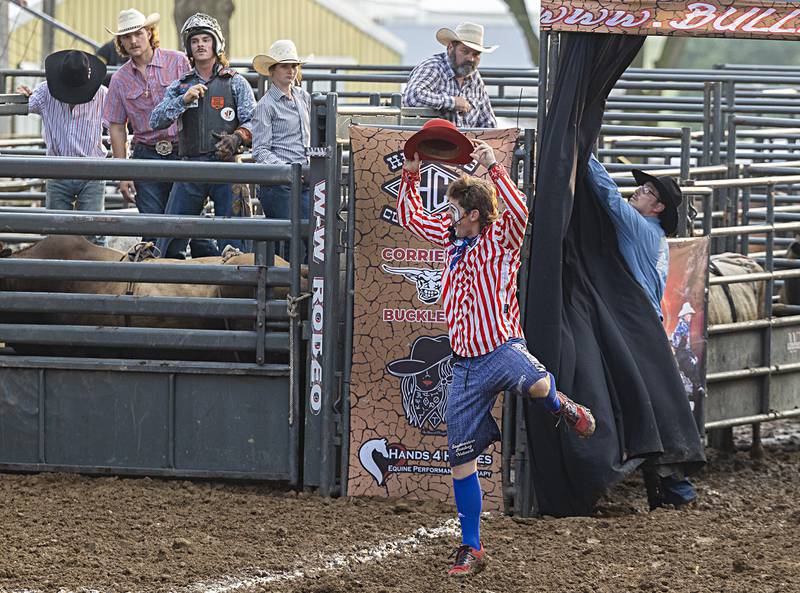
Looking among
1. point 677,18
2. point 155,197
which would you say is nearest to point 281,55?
point 155,197

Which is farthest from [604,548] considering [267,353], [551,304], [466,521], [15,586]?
[15,586]

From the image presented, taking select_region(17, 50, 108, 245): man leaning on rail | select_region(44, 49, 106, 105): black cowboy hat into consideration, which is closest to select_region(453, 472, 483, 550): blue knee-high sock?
select_region(17, 50, 108, 245): man leaning on rail

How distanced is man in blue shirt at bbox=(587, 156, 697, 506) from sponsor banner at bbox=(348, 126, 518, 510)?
0.75m

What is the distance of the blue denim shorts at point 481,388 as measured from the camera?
19.5 ft

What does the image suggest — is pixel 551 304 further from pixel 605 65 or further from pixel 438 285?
pixel 605 65

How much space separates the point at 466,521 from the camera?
590cm

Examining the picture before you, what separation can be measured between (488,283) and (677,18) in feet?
5.97

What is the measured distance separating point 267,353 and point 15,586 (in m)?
2.16

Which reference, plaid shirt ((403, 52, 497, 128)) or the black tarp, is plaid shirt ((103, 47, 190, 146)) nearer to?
plaid shirt ((403, 52, 497, 128))

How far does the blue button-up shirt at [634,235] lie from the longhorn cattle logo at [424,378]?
3.65ft

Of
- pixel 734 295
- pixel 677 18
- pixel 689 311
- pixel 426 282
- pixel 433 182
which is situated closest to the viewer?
pixel 677 18

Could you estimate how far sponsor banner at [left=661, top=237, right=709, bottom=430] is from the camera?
26.2ft

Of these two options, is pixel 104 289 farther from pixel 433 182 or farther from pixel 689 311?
pixel 689 311

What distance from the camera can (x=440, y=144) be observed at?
6.30m
